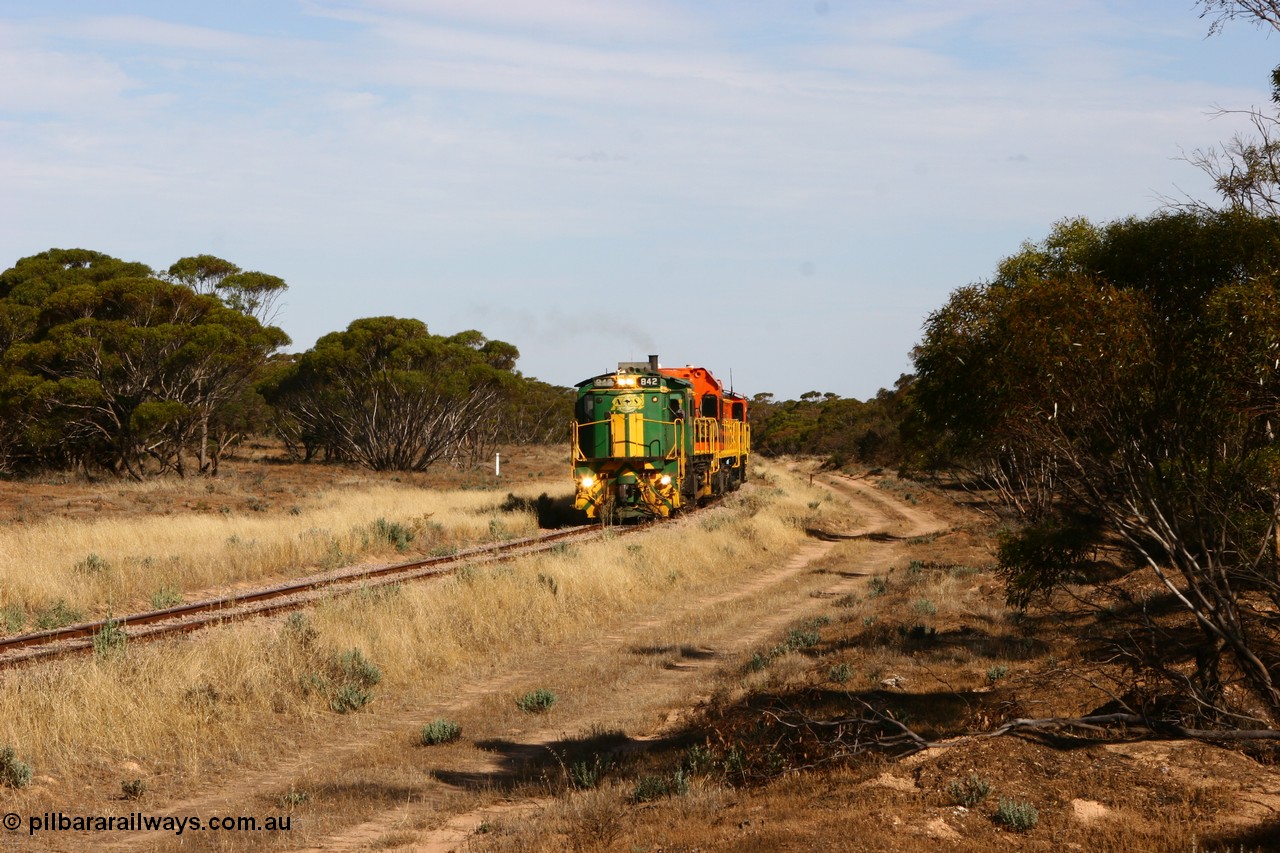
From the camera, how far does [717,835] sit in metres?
7.22

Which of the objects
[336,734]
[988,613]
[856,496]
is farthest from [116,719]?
[856,496]

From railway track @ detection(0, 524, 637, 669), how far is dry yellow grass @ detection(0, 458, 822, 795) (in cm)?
92

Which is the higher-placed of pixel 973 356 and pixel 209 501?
pixel 973 356

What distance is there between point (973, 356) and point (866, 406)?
9047cm

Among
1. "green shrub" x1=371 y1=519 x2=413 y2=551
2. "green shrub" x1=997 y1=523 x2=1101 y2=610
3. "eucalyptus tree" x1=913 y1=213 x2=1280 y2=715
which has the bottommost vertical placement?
"green shrub" x1=371 y1=519 x2=413 y2=551

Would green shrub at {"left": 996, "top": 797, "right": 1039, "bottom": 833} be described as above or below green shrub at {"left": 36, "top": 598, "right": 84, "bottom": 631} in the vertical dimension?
below

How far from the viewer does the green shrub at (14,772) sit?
8.74 metres

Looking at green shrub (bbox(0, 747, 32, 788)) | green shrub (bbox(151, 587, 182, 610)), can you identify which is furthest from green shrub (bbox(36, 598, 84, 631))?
green shrub (bbox(0, 747, 32, 788))

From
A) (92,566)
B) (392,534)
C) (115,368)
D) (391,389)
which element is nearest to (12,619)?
(92,566)

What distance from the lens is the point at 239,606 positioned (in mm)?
16297

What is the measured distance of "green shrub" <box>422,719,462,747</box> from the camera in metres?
11.0

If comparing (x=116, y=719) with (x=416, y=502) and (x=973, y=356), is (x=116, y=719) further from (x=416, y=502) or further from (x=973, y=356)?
(x=416, y=502)

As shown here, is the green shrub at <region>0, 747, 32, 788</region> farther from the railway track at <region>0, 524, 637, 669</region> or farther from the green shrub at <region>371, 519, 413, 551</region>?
the green shrub at <region>371, 519, 413, 551</region>

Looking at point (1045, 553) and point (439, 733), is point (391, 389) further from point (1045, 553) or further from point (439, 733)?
point (1045, 553)
